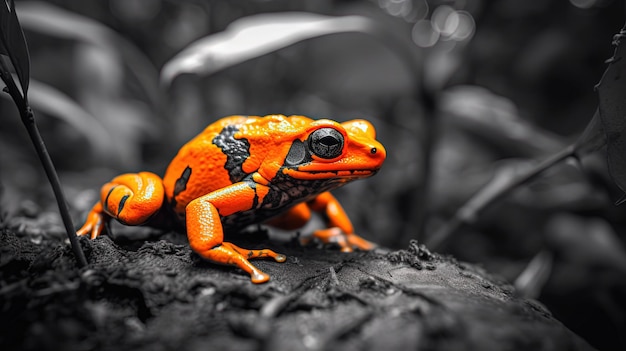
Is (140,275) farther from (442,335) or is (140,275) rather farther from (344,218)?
(344,218)

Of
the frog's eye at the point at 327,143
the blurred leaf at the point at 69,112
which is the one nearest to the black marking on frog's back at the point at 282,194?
the frog's eye at the point at 327,143

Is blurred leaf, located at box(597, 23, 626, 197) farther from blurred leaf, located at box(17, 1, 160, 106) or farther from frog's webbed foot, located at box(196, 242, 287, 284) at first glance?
blurred leaf, located at box(17, 1, 160, 106)

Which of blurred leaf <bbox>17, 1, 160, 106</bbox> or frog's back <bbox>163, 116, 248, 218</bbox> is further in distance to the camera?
blurred leaf <bbox>17, 1, 160, 106</bbox>

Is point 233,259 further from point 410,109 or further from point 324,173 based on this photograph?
point 410,109

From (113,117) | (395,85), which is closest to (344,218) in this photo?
(113,117)

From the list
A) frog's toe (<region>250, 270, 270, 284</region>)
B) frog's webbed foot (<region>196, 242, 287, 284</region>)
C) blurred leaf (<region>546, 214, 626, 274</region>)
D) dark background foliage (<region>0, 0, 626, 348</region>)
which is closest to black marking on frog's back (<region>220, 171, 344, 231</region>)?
frog's webbed foot (<region>196, 242, 287, 284</region>)
